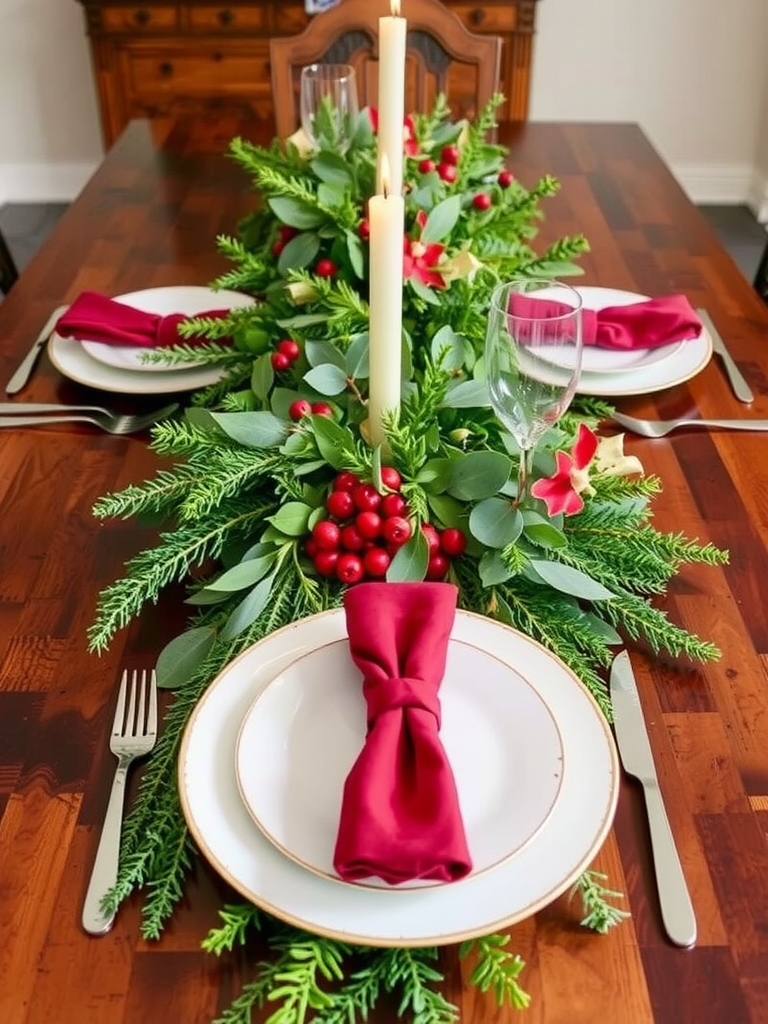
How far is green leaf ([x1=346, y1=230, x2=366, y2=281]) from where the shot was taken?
1104 mm

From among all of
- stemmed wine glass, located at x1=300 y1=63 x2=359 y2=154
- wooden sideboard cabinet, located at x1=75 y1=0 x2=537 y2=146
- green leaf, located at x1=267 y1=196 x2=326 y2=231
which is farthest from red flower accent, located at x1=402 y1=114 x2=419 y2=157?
wooden sideboard cabinet, located at x1=75 y1=0 x2=537 y2=146

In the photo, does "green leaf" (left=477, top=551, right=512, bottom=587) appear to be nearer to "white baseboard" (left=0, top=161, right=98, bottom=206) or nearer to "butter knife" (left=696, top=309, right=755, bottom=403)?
"butter knife" (left=696, top=309, right=755, bottom=403)

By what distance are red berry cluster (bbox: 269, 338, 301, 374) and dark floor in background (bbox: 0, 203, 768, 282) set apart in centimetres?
255

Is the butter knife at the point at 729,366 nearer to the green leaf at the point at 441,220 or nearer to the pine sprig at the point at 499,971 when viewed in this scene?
the green leaf at the point at 441,220

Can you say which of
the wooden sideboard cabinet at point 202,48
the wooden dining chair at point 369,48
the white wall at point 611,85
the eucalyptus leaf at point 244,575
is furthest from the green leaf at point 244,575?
the white wall at point 611,85

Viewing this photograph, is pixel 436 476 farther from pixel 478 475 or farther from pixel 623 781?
pixel 623 781

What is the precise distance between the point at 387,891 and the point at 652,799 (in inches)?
8.0

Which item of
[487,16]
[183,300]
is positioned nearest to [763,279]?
[183,300]

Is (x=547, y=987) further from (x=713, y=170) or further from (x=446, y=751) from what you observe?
(x=713, y=170)

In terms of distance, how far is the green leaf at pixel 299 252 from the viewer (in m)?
1.16

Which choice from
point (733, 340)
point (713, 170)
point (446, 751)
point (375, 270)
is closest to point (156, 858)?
point (446, 751)

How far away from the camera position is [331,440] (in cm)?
84

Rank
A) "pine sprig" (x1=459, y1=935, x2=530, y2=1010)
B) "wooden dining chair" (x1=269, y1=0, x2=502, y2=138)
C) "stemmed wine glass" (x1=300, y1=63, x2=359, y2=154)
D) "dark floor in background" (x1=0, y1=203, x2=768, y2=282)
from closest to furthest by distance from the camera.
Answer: "pine sprig" (x1=459, y1=935, x2=530, y2=1010), "stemmed wine glass" (x1=300, y1=63, x2=359, y2=154), "wooden dining chair" (x1=269, y1=0, x2=502, y2=138), "dark floor in background" (x1=0, y1=203, x2=768, y2=282)

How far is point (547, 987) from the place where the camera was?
1.90 feet
